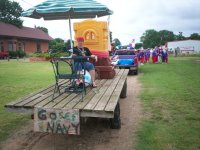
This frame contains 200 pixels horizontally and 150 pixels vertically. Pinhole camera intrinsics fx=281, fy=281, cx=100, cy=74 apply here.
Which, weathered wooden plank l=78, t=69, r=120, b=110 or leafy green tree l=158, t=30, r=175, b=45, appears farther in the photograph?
leafy green tree l=158, t=30, r=175, b=45

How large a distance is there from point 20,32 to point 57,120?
46.6 m

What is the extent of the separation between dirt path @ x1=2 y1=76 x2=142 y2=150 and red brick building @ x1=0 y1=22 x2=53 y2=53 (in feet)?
129

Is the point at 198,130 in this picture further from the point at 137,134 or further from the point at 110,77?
the point at 110,77

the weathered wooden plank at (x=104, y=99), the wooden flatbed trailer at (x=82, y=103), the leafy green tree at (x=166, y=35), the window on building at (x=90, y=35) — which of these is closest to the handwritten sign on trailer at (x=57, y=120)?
the wooden flatbed trailer at (x=82, y=103)

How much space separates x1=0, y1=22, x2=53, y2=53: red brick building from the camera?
146ft

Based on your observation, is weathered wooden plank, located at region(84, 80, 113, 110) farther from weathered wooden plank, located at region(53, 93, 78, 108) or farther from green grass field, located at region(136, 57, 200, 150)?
green grass field, located at region(136, 57, 200, 150)

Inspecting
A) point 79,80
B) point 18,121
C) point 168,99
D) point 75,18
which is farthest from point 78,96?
point 75,18

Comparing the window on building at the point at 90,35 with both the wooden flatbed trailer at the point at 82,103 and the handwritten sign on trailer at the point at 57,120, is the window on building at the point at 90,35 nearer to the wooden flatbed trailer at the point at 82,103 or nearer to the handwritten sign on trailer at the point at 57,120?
the wooden flatbed trailer at the point at 82,103

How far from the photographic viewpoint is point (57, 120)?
4.53 m

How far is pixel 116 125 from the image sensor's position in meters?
5.69

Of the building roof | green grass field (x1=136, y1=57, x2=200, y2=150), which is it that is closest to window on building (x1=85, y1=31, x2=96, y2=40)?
green grass field (x1=136, y1=57, x2=200, y2=150)

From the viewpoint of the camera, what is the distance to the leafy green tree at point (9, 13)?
50844 millimetres

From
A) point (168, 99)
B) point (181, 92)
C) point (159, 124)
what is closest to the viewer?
point (159, 124)

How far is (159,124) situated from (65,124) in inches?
95.6
